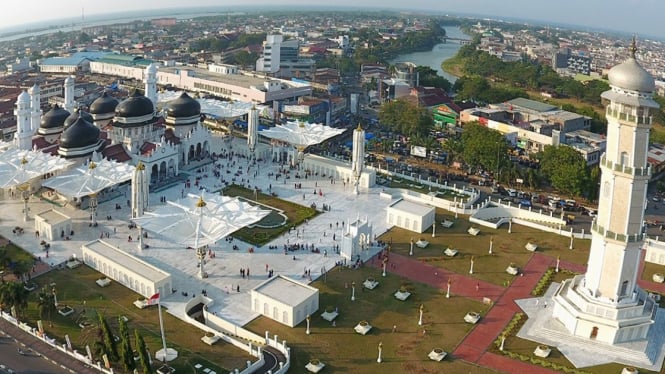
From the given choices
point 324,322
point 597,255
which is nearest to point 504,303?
point 597,255

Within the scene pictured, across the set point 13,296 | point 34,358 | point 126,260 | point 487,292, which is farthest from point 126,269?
point 487,292

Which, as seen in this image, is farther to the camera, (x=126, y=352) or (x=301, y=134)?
(x=301, y=134)

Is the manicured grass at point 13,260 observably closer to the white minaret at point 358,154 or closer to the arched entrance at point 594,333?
the white minaret at point 358,154

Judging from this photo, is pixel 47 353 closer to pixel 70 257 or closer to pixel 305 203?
pixel 70 257

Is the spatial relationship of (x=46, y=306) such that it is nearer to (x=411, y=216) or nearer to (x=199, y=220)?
(x=199, y=220)

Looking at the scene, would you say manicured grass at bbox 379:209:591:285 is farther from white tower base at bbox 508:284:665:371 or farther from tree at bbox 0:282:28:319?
tree at bbox 0:282:28:319

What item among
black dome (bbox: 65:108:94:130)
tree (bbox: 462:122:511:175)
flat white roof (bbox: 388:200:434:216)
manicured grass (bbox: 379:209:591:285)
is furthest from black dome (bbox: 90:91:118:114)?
tree (bbox: 462:122:511:175)

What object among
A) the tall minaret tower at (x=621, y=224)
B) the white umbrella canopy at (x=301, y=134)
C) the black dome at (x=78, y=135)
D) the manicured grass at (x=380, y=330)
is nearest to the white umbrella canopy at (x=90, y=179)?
the black dome at (x=78, y=135)

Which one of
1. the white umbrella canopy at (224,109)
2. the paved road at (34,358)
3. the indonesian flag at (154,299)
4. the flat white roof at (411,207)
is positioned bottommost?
the paved road at (34,358)
